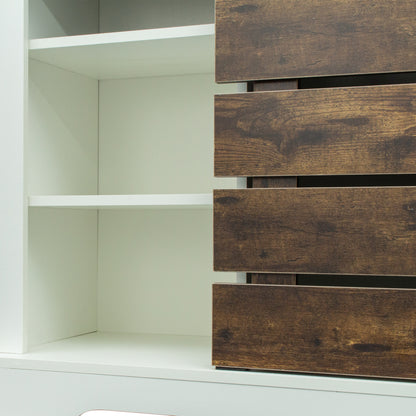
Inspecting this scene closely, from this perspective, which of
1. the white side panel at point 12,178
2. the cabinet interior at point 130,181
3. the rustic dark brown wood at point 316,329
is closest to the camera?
the rustic dark brown wood at point 316,329

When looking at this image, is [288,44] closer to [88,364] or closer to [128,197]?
[128,197]

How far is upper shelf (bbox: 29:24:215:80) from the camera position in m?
1.28

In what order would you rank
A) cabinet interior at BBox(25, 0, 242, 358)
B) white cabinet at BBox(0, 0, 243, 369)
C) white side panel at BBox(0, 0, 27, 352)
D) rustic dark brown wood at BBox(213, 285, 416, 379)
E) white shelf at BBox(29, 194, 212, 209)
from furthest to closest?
cabinet interior at BBox(25, 0, 242, 358) → white cabinet at BBox(0, 0, 243, 369) → white side panel at BBox(0, 0, 27, 352) → white shelf at BBox(29, 194, 212, 209) → rustic dark brown wood at BBox(213, 285, 416, 379)

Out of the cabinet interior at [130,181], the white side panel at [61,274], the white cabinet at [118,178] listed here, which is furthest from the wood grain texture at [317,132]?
the white side panel at [61,274]

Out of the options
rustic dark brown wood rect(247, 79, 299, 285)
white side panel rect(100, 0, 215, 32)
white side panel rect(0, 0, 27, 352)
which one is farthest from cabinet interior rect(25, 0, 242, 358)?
rustic dark brown wood rect(247, 79, 299, 285)

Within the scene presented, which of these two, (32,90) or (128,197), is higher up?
(32,90)

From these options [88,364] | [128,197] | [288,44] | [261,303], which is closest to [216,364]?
[261,303]

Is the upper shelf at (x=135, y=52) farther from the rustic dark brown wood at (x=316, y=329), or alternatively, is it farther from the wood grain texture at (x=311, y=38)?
the rustic dark brown wood at (x=316, y=329)

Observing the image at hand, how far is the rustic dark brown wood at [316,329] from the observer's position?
3.58 feet

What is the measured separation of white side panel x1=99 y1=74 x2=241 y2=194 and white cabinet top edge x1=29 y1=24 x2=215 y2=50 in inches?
13.7

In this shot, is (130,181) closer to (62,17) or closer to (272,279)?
(62,17)

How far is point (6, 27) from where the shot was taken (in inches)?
53.7

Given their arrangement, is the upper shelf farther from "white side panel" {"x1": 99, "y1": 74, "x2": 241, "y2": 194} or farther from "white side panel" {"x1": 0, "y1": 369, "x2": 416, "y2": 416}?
"white side panel" {"x1": 0, "y1": 369, "x2": 416, "y2": 416}

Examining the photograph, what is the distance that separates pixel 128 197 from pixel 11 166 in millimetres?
271
